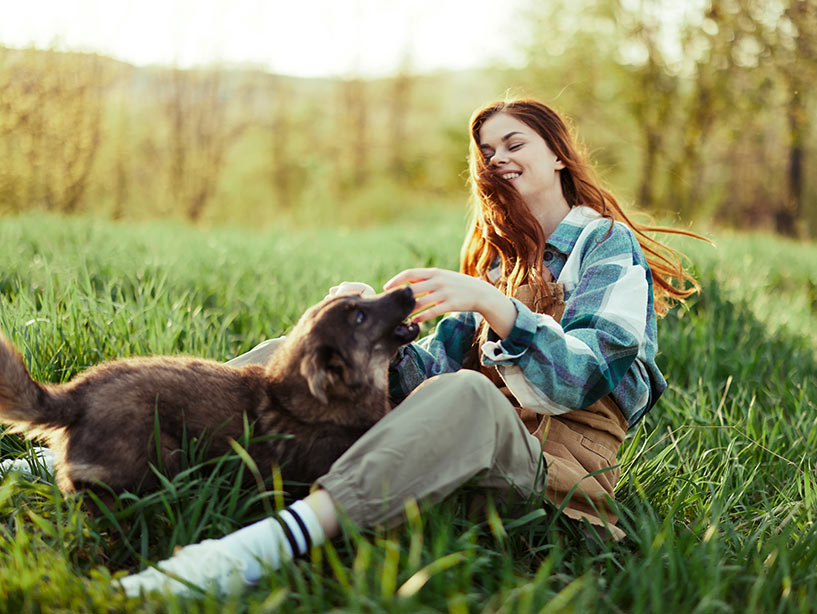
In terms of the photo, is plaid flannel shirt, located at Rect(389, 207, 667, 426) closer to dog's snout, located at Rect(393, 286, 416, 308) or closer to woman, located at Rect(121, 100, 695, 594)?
woman, located at Rect(121, 100, 695, 594)

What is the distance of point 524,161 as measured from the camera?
305cm

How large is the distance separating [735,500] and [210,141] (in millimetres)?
15692

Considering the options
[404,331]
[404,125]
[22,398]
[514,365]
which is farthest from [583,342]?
[404,125]

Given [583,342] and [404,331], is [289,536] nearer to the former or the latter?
[404,331]

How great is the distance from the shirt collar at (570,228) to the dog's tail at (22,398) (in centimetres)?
194

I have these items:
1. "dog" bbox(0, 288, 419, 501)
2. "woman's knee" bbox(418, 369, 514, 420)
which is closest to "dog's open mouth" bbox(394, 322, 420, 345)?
"dog" bbox(0, 288, 419, 501)

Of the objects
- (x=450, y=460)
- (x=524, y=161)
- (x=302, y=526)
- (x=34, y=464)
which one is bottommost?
(x=34, y=464)

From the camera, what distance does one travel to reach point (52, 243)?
18.4 ft

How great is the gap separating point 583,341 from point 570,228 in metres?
0.67

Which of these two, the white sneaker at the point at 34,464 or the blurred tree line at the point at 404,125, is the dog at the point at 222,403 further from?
the blurred tree line at the point at 404,125

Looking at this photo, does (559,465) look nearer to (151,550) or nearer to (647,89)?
(151,550)

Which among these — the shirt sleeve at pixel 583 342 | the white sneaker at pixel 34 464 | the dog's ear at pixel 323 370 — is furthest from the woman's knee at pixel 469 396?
the white sneaker at pixel 34 464

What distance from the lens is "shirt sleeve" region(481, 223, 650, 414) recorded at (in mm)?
2328

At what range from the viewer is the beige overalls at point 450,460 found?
2.02 meters
